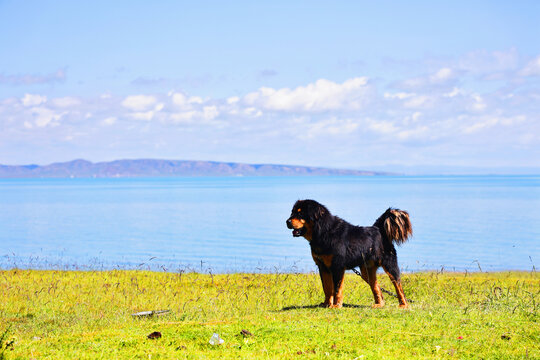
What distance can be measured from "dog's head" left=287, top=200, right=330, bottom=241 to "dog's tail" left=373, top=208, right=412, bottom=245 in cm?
134

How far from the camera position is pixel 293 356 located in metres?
7.04

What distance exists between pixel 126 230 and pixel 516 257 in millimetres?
38801

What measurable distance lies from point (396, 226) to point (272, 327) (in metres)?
4.16

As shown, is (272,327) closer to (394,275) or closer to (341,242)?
(341,242)

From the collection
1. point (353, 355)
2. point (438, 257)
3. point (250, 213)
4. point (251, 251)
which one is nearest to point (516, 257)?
point (438, 257)

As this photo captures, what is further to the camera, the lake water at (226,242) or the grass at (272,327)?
the lake water at (226,242)

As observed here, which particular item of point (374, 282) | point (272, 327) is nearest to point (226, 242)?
point (374, 282)

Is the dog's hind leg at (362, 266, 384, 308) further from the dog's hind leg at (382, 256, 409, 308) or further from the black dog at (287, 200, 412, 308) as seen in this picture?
the dog's hind leg at (382, 256, 409, 308)

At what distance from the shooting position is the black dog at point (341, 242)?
36.6 feet

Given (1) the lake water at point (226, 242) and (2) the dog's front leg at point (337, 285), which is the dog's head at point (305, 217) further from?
(1) the lake water at point (226, 242)

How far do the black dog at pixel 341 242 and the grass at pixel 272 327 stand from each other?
2.04 feet

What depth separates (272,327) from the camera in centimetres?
851

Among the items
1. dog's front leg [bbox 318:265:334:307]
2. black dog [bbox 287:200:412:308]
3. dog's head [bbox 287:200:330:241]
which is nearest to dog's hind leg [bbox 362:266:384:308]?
black dog [bbox 287:200:412:308]

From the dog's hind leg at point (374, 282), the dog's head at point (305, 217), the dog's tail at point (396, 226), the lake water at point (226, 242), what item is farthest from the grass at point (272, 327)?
the lake water at point (226, 242)
